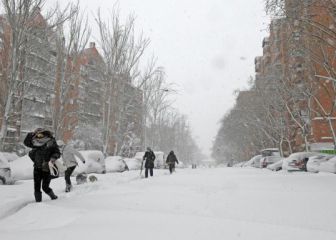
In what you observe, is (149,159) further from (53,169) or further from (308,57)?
(308,57)

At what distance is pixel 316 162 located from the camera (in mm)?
19203

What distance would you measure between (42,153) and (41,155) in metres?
Result: 0.04

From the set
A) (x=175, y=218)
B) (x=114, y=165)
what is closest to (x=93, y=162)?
(x=114, y=165)

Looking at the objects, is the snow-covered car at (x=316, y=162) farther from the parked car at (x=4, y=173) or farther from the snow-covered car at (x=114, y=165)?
the parked car at (x=4, y=173)

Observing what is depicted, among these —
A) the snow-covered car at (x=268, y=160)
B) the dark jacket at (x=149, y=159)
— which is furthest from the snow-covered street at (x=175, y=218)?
the snow-covered car at (x=268, y=160)

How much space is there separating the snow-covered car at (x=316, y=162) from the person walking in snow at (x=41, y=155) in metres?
15.5

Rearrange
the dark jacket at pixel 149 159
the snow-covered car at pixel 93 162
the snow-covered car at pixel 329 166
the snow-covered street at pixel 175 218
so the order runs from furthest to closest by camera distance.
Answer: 1. the snow-covered car at pixel 93 162
2. the dark jacket at pixel 149 159
3. the snow-covered car at pixel 329 166
4. the snow-covered street at pixel 175 218

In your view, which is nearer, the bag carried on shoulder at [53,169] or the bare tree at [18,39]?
the bag carried on shoulder at [53,169]

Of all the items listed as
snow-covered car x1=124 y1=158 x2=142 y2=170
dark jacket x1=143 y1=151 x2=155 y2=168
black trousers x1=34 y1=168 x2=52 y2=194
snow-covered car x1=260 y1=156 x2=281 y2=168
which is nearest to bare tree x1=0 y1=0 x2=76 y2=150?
dark jacket x1=143 y1=151 x2=155 y2=168

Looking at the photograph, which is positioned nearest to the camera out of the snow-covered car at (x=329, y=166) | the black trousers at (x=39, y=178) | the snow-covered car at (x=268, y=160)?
the black trousers at (x=39, y=178)

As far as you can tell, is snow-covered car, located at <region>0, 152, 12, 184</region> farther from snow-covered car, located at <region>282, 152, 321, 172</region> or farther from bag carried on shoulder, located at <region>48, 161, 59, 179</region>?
snow-covered car, located at <region>282, 152, 321, 172</region>

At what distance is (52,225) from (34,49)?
47.1 feet

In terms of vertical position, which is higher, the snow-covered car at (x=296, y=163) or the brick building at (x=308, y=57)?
the brick building at (x=308, y=57)

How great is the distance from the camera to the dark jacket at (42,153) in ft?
23.5
